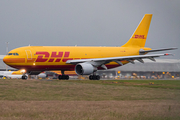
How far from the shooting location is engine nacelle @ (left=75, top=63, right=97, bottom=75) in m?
Result: 37.1

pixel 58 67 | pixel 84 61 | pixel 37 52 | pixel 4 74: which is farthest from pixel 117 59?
pixel 4 74

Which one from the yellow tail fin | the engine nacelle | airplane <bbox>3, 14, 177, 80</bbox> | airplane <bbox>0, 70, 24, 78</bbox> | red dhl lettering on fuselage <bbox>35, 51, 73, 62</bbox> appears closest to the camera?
the engine nacelle

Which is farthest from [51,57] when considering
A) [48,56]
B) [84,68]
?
[84,68]

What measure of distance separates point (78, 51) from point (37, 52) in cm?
593

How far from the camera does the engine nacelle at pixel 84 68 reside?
3709 cm

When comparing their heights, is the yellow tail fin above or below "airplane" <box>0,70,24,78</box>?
above

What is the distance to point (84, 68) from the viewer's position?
121ft

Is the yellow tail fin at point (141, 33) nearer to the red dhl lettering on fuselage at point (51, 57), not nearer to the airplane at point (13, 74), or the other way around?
the red dhl lettering on fuselage at point (51, 57)

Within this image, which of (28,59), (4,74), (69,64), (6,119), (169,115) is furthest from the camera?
(4,74)

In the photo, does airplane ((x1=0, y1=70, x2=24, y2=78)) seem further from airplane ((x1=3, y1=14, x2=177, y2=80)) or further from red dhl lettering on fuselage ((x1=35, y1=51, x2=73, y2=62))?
red dhl lettering on fuselage ((x1=35, y1=51, x2=73, y2=62))

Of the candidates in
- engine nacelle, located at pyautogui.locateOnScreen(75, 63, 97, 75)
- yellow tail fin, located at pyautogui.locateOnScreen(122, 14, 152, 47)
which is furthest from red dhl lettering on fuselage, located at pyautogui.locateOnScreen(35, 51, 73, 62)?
yellow tail fin, located at pyautogui.locateOnScreen(122, 14, 152, 47)

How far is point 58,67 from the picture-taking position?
39.4 metres

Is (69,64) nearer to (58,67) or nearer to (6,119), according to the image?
(58,67)

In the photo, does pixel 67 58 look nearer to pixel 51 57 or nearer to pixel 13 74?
pixel 51 57
